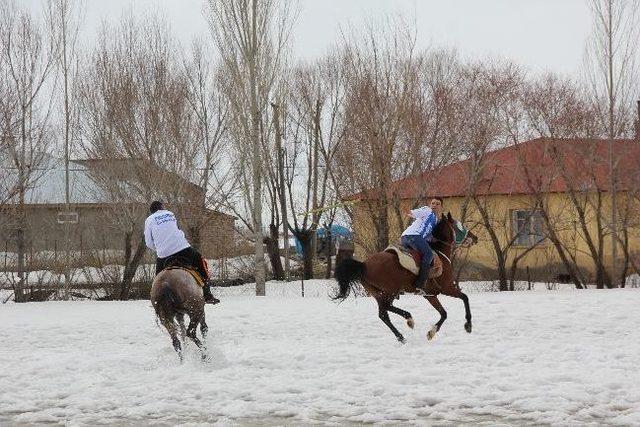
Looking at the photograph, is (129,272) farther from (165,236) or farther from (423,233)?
(165,236)

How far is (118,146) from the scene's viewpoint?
2645 centimetres

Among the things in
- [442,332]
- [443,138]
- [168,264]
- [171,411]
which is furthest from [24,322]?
[443,138]

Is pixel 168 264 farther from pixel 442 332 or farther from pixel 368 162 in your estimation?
pixel 368 162

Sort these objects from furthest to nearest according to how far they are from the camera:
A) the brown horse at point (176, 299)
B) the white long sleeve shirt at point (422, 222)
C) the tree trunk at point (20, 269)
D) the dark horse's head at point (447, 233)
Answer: the tree trunk at point (20, 269), the dark horse's head at point (447, 233), the white long sleeve shirt at point (422, 222), the brown horse at point (176, 299)

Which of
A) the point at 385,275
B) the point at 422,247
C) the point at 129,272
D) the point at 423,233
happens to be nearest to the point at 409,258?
the point at 422,247

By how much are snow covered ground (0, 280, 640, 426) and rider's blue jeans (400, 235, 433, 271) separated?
1117 mm

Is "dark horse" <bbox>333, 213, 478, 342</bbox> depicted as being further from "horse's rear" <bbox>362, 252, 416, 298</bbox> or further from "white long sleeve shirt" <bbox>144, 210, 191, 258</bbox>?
"white long sleeve shirt" <bbox>144, 210, 191, 258</bbox>

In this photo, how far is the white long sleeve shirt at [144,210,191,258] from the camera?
11.8m

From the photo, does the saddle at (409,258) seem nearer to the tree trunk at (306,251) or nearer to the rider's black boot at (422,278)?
the rider's black boot at (422,278)

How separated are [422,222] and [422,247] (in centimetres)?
43

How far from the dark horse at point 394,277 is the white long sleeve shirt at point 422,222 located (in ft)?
0.96

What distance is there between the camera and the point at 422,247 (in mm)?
13297

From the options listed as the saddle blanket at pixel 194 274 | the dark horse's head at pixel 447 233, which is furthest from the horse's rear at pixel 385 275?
the saddle blanket at pixel 194 274

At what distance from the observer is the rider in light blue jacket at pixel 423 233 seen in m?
13.2
